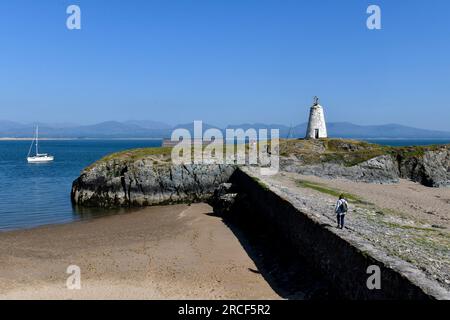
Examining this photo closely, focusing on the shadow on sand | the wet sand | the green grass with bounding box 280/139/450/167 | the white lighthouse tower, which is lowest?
the wet sand

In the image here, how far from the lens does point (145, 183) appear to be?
3441 cm

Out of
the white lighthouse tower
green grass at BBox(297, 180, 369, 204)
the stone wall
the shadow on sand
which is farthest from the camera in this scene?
the white lighthouse tower

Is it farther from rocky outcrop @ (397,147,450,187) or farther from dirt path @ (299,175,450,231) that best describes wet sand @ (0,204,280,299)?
rocky outcrop @ (397,147,450,187)

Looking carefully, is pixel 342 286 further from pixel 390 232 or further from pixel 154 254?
pixel 154 254

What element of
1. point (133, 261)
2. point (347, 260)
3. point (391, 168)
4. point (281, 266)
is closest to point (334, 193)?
point (391, 168)

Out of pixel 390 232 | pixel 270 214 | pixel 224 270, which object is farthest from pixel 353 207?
pixel 224 270

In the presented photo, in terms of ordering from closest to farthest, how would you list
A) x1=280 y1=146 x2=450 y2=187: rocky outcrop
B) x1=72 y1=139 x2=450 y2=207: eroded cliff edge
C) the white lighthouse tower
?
1. x1=72 y1=139 x2=450 y2=207: eroded cliff edge
2. x1=280 y1=146 x2=450 y2=187: rocky outcrop
3. the white lighthouse tower

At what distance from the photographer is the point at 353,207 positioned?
22828mm

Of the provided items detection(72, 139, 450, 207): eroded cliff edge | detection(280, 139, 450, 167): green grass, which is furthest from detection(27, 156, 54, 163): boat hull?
detection(280, 139, 450, 167): green grass

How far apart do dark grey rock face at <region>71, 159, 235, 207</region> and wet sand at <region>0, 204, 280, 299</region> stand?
22.0 feet

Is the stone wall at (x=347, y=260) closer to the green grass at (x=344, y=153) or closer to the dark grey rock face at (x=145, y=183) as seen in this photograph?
the dark grey rock face at (x=145, y=183)

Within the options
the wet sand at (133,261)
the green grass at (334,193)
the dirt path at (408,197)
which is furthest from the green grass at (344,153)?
the wet sand at (133,261)

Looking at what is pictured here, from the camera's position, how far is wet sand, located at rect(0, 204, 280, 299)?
14.3m

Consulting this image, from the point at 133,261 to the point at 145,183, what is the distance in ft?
55.1
